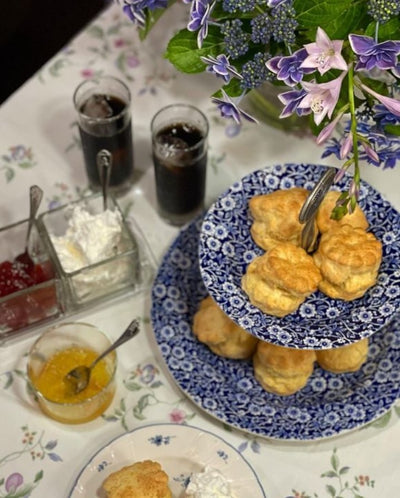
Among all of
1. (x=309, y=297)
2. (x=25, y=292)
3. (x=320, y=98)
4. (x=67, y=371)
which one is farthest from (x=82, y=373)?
(x=320, y=98)

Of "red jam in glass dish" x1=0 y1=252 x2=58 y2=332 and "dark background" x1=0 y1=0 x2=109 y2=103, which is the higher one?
"red jam in glass dish" x1=0 y1=252 x2=58 y2=332

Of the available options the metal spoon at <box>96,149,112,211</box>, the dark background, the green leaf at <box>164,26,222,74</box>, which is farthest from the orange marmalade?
the dark background

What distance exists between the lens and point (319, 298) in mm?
1245

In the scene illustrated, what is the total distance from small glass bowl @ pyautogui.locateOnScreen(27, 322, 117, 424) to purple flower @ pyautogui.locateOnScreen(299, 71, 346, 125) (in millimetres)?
564

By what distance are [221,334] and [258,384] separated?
123 millimetres

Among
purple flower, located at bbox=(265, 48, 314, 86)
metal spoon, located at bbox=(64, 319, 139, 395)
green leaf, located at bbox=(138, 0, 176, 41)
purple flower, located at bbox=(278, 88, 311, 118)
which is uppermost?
purple flower, located at bbox=(265, 48, 314, 86)

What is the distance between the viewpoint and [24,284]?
1379mm

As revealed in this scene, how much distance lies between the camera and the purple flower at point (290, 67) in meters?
1.04

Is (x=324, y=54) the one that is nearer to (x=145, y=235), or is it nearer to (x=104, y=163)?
(x=104, y=163)

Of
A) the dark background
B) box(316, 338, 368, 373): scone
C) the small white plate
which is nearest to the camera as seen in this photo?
the small white plate

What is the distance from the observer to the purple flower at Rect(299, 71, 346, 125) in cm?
103

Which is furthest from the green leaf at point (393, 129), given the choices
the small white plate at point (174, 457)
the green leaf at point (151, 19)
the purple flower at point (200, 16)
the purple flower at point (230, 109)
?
the small white plate at point (174, 457)

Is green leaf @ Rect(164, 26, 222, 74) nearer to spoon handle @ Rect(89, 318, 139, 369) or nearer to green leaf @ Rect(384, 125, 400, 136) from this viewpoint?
green leaf @ Rect(384, 125, 400, 136)

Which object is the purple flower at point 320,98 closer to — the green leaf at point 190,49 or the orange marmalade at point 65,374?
the green leaf at point 190,49
